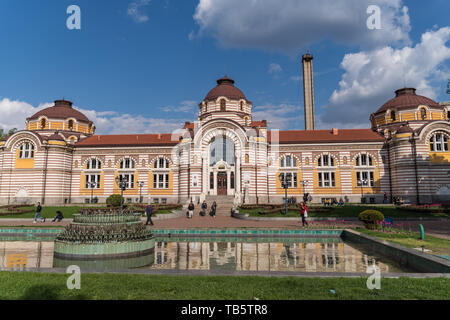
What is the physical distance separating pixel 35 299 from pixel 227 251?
8.07m

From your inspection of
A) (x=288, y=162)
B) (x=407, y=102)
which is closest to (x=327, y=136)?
(x=288, y=162)

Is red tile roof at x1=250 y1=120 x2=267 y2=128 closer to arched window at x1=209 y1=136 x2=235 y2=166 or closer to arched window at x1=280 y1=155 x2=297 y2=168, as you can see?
arched window at x1=209 y1=136 x2=235 y2=166

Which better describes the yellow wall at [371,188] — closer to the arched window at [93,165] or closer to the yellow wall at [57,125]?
the arched window at [93,165]

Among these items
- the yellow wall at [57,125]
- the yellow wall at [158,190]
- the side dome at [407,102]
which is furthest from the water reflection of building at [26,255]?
the side dome at [407,102]

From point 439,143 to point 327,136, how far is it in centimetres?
1427

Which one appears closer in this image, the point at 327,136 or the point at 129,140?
the point at 327,136

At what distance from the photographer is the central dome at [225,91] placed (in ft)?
151

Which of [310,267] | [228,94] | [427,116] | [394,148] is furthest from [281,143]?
[310,267]

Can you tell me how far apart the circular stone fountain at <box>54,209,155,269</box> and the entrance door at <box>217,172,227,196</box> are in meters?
28.6

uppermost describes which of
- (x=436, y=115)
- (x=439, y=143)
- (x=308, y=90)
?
(x=308, y=90)

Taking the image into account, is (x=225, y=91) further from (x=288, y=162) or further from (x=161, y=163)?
(x=161, y=163)

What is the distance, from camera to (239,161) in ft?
133

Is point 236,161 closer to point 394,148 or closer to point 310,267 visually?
point 394,148
